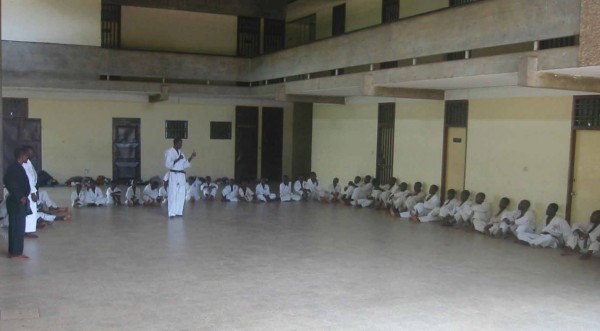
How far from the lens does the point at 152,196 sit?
1641cm

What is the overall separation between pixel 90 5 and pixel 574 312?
53.1ft

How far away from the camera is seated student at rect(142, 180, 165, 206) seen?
1627 centimetres

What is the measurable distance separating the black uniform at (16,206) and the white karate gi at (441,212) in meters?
8.72

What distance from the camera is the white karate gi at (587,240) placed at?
35.1 feet

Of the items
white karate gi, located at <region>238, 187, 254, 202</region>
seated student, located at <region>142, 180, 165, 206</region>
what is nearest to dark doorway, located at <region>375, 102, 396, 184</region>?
white karate gi, located at <region>238, 187, 254, 202</region>

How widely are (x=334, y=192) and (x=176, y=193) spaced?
18.0ft

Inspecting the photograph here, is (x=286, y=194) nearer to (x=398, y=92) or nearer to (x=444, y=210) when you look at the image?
(x=398, y=92)

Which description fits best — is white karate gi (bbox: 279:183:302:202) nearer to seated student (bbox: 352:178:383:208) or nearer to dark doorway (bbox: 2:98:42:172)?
seated student (bbox: 352:178:383:208)

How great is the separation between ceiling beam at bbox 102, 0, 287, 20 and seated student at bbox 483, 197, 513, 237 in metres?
12.2

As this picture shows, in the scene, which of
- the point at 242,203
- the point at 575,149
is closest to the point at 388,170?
the point at 242,203

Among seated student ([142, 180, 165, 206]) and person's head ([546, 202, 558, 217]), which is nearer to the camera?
person's head ([546, 202, 558, 217])

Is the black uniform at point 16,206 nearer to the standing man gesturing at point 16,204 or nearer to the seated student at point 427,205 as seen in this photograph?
the standing man gesturing at point 16,204

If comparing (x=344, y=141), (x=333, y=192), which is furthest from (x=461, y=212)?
(x=344, y=141)

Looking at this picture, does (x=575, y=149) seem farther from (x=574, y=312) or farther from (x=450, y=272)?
(x=574, y=312)
